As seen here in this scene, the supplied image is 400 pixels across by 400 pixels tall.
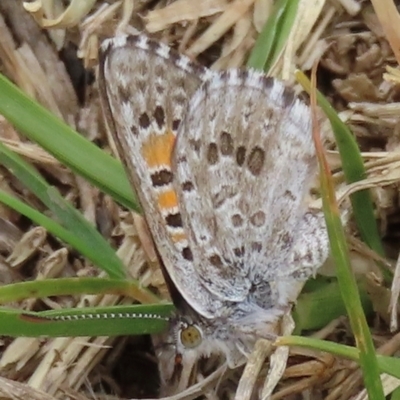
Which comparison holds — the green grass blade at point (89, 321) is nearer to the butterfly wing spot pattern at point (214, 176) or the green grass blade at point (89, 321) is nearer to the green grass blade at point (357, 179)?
the butterfly wing spot pattern at point (214, 176)

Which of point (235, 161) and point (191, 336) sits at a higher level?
point (235, 161)

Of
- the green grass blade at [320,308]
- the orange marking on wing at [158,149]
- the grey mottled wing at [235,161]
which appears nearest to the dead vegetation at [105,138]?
the green grass blade at [320,308]

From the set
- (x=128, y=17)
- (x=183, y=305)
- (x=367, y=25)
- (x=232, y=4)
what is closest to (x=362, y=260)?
(x=183, y=305)

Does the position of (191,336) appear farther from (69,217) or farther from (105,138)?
(105,138)

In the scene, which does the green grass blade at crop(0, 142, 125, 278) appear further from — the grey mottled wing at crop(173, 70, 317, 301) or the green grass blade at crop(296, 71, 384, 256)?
the green grass blade at crop(296, 71, 384, 256)

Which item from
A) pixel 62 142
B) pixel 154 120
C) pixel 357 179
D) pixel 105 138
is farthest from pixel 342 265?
pixel 105 138
